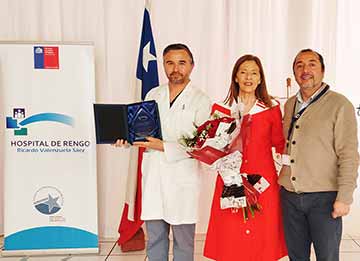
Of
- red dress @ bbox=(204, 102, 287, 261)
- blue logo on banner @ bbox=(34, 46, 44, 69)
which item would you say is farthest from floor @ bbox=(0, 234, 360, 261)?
blue logo on banner @ bbox=(34, 46, 44, 69)

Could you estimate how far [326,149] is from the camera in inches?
86.7

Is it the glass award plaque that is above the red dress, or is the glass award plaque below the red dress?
above

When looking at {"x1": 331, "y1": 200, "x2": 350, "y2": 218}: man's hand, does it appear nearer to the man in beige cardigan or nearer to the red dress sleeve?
the man in beige cardigan

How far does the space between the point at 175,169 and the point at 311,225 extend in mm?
783

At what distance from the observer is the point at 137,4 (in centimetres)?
388

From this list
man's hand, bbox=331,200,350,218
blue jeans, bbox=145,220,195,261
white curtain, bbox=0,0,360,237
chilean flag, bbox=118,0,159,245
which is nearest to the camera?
man's hand, bbox=331,200,350,218

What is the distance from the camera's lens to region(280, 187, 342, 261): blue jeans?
221cm

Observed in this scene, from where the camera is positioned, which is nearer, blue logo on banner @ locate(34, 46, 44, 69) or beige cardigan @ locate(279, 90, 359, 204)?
beige cardigan @ locate(279, 90, 359, 204)

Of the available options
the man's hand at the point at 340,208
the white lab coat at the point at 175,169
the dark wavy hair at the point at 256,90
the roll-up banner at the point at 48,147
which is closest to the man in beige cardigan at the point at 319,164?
the man's hand at the point at 340,208

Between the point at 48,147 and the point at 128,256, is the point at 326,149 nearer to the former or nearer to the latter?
the point at 128,256

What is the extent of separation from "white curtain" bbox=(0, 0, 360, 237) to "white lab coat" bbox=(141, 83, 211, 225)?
1.40 m

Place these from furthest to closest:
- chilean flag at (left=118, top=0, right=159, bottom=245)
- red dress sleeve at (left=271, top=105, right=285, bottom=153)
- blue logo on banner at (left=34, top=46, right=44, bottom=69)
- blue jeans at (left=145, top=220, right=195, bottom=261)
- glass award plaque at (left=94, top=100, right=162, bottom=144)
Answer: blue logo on banner at (left=34, top=46, right=44, bottom=69) → chilean flag at (left=118, top=0, right=159, bottom=245) → blue jeans at (left=145, top=220, right=195, bottom=261) → glass award plaque at (left=94, top=100, right=162, bottom=144) → red dress sleeve at (left=271, top=105, right=285, bottom=153)

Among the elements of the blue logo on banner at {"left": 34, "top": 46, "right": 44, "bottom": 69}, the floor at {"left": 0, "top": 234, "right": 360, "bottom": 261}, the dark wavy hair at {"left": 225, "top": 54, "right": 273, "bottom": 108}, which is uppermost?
the blue logo on banner at {"left": 34, "top": 46, "right": 44, "bottom": 69}

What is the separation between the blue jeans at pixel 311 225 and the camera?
7.23 feet
